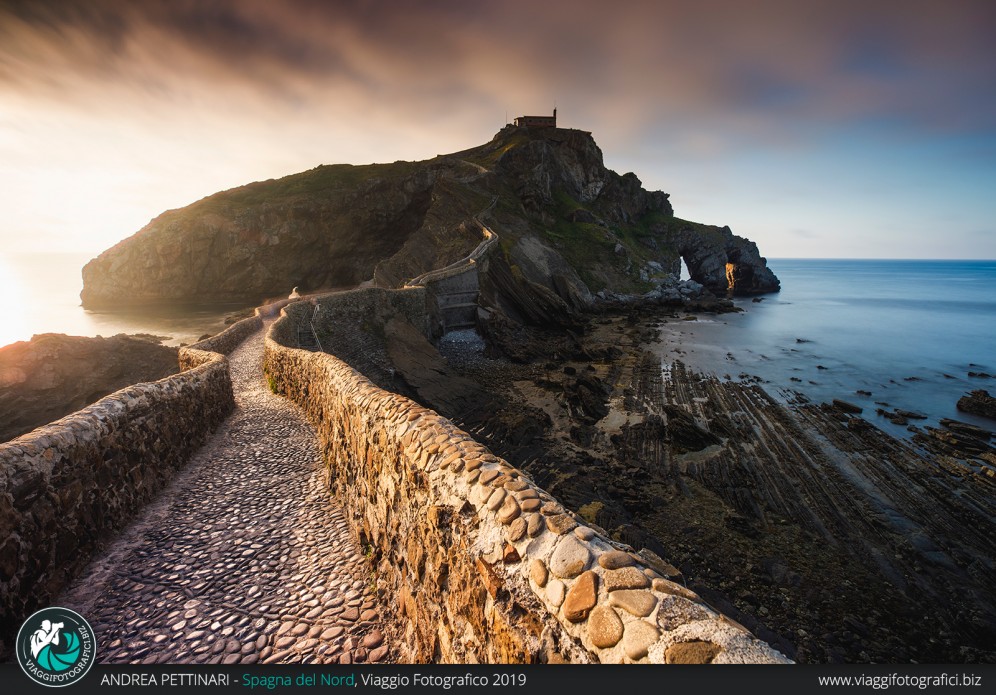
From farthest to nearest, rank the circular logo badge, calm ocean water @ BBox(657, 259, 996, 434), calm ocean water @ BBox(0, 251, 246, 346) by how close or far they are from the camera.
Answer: calm ocean water @ BBox(0, 251, 246, 346) → calm ocean water @ BBox(657, 259, 996, 434) → the circular logo badge

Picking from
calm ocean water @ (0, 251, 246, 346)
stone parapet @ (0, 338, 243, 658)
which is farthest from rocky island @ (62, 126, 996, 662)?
calm ocean water @ (0, 251, 246, 346)

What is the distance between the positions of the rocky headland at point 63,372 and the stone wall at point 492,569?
2722 cm

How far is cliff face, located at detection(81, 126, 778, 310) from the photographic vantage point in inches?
2375

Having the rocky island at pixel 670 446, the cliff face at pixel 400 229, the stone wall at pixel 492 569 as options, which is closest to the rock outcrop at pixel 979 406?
the rocky island at pixel 670 446

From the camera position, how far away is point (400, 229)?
7225cm

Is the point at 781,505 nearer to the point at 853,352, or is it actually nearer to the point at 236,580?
the point at 236,580

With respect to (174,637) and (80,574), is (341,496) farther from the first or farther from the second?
(80,574)

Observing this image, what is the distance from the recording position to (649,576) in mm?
2863

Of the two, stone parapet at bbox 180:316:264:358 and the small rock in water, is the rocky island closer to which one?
the small rock in water

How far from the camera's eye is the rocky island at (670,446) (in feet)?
34.7

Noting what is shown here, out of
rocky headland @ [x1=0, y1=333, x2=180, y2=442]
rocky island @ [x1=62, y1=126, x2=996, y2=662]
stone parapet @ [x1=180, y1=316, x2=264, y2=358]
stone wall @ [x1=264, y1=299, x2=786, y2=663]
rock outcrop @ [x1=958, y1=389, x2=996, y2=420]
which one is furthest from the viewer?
rock outcrop @ [x1=958, y1=389, x2=996, y2=420]

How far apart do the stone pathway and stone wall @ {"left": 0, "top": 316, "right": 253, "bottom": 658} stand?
0.38m

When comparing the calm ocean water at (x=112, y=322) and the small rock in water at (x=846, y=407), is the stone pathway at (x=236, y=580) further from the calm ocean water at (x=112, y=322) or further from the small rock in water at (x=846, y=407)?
the calm ocean water at (x=112, y=322)

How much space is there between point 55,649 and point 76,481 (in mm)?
3398
